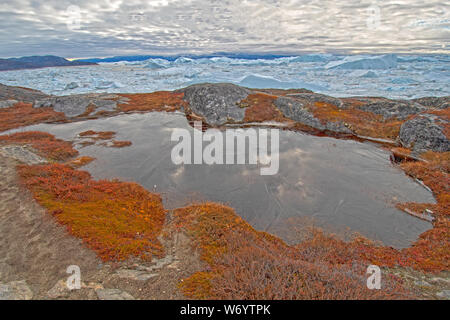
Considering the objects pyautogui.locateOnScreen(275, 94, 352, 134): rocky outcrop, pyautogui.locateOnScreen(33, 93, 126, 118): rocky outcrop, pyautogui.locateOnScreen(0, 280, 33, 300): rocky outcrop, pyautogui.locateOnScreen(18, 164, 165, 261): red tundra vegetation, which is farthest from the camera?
pyautogui.locateOnScreen(33, 93, 126, 118): rocky outcrop

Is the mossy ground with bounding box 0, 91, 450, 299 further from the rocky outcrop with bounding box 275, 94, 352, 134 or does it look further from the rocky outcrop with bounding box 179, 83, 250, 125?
the rocky outcrop with bounding box 179, 83, 250, 125

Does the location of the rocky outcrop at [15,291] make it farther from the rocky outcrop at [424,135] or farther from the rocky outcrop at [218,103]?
the rocky outcrop at [424,135]

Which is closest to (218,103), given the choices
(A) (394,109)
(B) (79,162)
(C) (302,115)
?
(C) (302,115)

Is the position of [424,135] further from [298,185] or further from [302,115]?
[298,185]

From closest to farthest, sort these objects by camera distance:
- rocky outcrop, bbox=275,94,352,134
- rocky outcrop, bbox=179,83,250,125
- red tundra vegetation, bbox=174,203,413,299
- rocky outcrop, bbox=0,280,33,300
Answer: red tundra vegetation, bbox=174,203,413,299
rocky outcrop, bbox=0,280,33,300
rocky outcrop, bbox=275,94,352,134
rocky outcrop, bbox=179,83,250,125

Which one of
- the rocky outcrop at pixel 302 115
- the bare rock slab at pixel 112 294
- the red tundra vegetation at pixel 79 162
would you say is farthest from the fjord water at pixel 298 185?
the bare rock slab at pixel 112 294

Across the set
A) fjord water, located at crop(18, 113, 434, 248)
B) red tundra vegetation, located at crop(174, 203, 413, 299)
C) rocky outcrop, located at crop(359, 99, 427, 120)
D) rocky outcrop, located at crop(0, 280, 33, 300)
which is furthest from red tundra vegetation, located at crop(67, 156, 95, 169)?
rocky outcrop, located at crop(359, 99, 427, 120)
